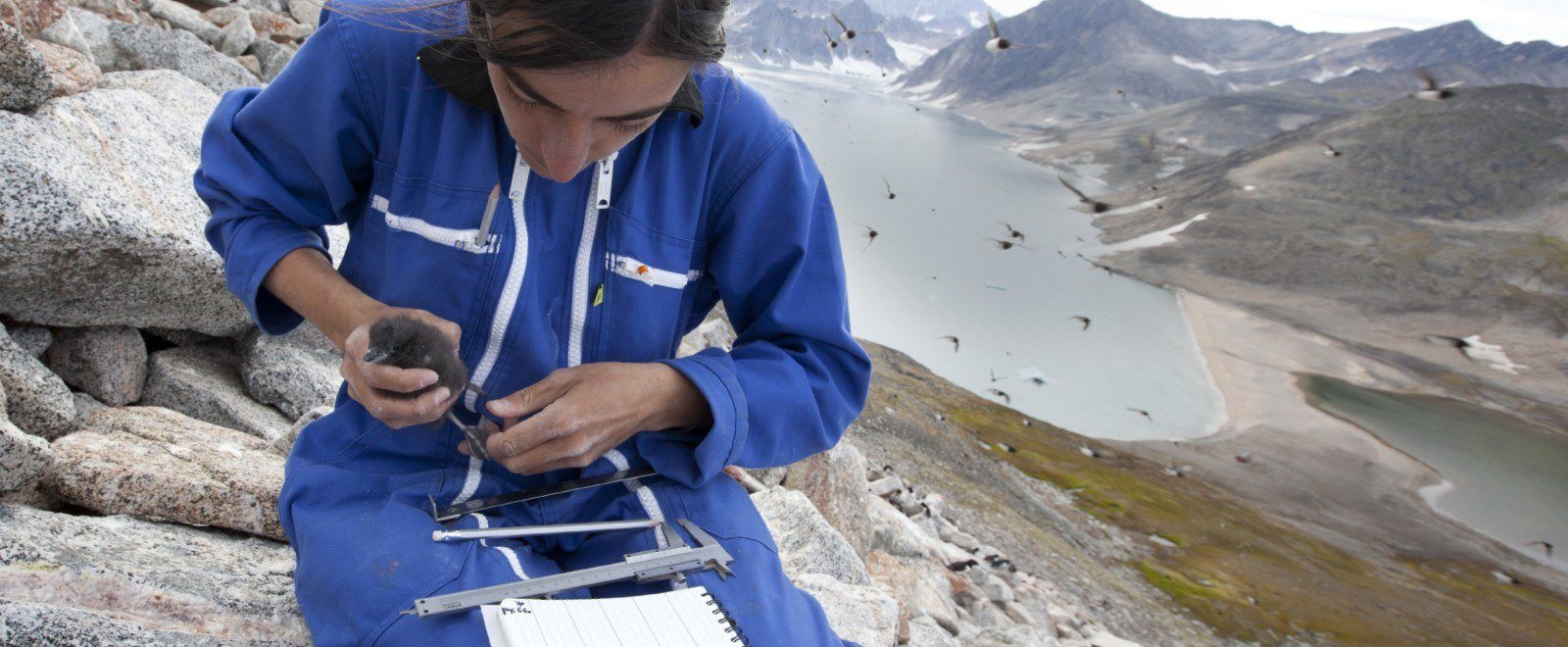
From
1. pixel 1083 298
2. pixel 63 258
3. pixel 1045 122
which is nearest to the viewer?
pixel 63 258

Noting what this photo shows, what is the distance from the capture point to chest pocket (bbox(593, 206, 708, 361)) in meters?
2.37

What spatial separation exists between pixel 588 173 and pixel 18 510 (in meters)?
1.89

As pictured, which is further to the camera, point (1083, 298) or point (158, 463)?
point (1083, 298)

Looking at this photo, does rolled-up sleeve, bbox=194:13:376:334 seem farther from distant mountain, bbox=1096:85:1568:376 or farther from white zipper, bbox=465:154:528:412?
distant mountain, bbox=1096:85:1568:376

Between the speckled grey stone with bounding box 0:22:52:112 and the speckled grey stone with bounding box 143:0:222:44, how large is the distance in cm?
706

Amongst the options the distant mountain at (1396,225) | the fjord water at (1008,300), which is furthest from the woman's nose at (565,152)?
the distant mountain at (1396,225)

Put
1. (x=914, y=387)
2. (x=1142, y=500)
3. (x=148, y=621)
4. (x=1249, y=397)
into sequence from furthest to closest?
1. (x=1249, y=397)
2. (x=914, y=387)
3. (x=1142, y=500)
4. (x=148, y=621)

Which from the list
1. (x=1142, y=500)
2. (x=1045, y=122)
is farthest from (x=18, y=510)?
(x=1045, y=122)

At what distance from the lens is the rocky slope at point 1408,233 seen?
265 feet

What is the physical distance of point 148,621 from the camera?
2.11m

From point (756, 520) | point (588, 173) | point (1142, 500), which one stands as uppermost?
point (588, 173)

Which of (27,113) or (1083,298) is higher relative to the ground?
(27,113)

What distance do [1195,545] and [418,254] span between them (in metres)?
40.1

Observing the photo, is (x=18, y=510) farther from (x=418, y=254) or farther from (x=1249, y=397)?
(x=1249, y=397)
